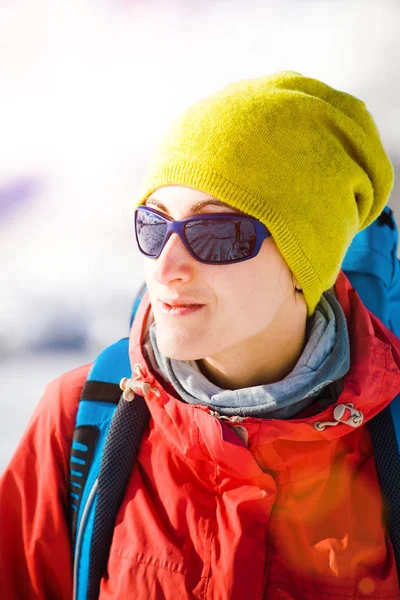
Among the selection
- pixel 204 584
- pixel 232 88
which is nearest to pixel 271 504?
pixel 204 584

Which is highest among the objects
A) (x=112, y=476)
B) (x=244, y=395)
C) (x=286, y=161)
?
(x=286, y=161)

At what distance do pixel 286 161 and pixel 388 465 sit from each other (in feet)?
2.82

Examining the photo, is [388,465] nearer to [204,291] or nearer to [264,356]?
[264,356]

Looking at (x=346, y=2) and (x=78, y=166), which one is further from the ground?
(x=346, y=2)

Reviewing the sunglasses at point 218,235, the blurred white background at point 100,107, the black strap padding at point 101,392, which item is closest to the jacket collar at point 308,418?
the black strap padding at point 101,392

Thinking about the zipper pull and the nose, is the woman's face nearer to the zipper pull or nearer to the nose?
the nose

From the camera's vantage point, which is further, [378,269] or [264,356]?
[378,269]

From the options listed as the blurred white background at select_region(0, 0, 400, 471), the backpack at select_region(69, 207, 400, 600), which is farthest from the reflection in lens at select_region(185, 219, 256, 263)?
the blurred white background at select_region(0, 0, 400, 471)

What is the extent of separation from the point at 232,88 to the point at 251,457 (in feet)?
3.32

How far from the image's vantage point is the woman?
1398mm

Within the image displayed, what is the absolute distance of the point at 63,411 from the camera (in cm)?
160

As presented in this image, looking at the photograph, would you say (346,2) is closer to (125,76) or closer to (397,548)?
(125,76)

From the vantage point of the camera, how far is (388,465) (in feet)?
4.84

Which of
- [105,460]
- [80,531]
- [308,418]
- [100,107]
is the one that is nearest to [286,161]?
[308,418]
